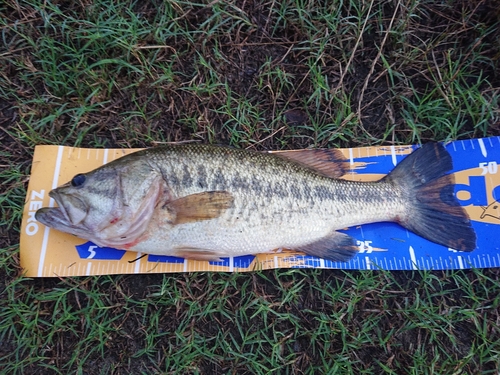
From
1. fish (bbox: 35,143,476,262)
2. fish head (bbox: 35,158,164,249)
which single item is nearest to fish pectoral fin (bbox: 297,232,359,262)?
fish (bbox: 35,143,476,262)

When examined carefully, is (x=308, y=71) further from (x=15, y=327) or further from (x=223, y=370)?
(x=15, y=327)

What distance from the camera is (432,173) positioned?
274 cm

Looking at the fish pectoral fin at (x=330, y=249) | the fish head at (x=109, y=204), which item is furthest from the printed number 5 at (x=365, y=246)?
the fish head at (x=109, y=204)

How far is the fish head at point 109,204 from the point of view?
2.40m

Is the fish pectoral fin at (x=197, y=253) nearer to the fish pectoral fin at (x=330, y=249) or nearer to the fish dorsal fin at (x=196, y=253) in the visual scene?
the fish dorsal fin at (x=196, y=253)

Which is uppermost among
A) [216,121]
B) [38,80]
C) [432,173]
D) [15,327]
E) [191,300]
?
[38,80]

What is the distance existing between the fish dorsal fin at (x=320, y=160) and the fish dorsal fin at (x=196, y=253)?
36.3 inches

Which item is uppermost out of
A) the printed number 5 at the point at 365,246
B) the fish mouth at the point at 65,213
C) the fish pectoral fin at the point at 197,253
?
the fish mouth at the point at 65,213

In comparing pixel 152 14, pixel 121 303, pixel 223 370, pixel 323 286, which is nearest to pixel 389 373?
pixel 323 286

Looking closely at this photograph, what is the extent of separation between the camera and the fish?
2420mm

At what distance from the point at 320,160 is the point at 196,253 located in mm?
1213

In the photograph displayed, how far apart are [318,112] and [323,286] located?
145 cm

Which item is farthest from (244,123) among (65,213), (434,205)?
(434,205)

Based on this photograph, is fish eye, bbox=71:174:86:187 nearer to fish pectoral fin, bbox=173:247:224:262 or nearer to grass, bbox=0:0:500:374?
grass, bbox=0:0:500:374
